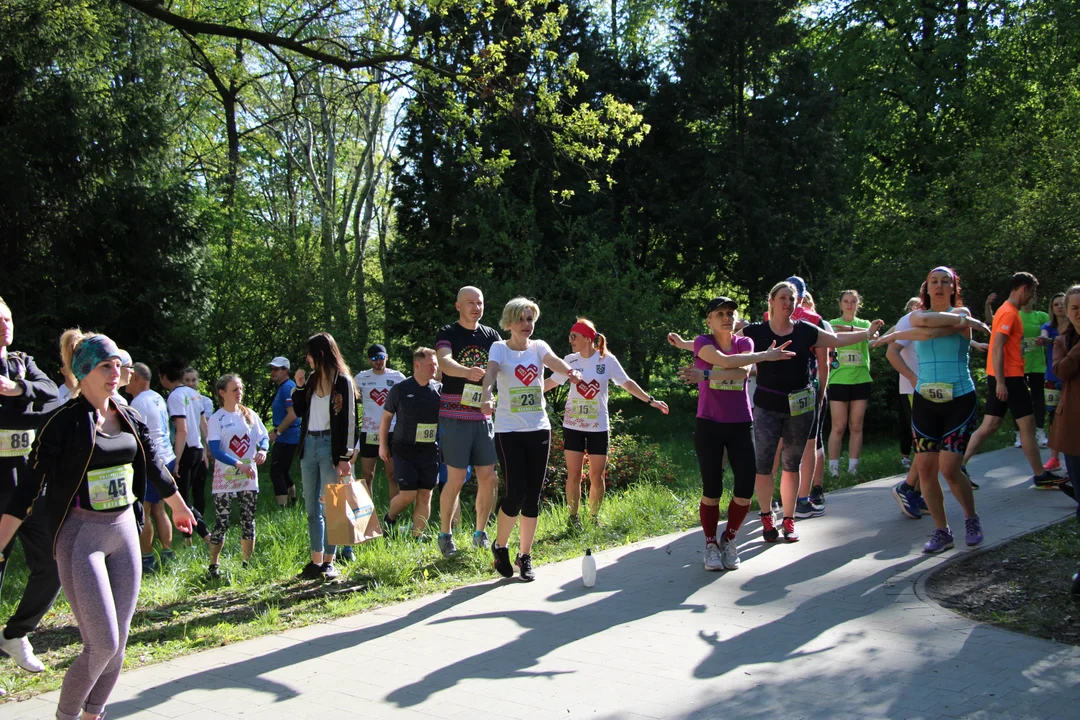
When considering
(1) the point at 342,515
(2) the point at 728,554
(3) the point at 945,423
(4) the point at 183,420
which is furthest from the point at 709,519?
(4) the point at 183,420

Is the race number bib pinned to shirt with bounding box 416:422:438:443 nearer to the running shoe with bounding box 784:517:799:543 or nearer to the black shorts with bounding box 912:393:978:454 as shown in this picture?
the running shoe with bounding box 784:517:799:543

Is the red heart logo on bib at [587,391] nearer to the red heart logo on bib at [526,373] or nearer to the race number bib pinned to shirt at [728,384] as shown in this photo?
the red heart logo on bib at [526,373]

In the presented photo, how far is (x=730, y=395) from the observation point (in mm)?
7199

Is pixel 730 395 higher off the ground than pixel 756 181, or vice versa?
pixel 756 181

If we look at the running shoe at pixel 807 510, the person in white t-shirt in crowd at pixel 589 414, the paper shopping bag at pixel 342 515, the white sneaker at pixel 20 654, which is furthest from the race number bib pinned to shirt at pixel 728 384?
the white sneaker at pixel 20 654

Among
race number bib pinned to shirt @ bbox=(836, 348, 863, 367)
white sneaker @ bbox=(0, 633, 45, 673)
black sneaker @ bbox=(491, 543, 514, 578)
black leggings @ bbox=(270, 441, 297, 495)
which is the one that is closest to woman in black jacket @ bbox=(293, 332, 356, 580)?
black sneaker @ bbox=(491, 543, 514, 578)

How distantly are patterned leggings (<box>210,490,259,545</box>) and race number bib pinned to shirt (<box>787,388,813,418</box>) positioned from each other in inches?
178

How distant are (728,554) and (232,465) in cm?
416

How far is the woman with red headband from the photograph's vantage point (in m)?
7.09

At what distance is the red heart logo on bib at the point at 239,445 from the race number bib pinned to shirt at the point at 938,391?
549cm

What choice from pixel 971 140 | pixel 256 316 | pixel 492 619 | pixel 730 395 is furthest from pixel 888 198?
pixel 492 619

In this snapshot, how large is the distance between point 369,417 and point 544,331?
5.27 m

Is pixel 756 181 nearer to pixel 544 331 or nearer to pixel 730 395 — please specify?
pixel 544 331

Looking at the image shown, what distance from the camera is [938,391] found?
712 cm
